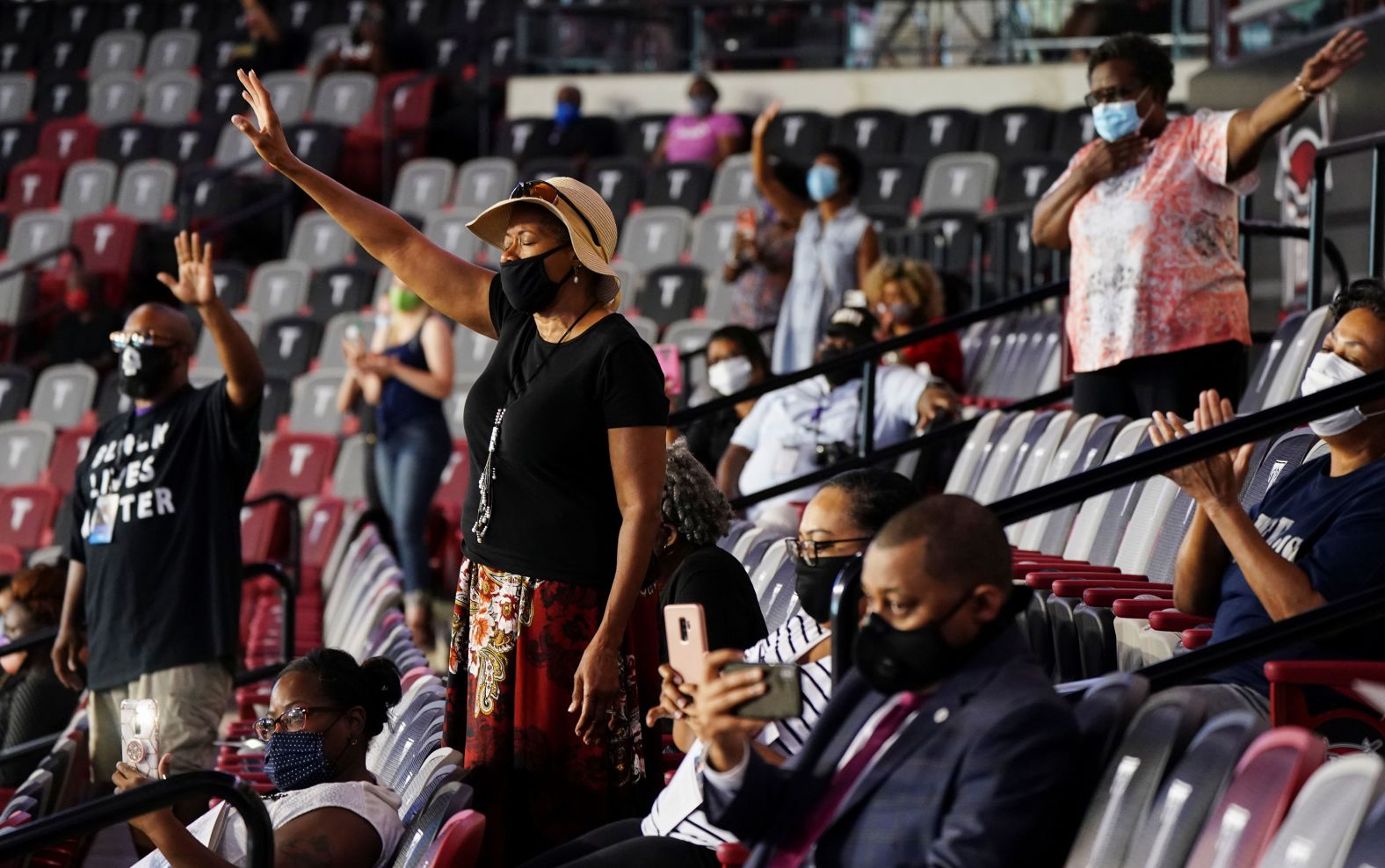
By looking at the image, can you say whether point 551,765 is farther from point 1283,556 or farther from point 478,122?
point 478,122

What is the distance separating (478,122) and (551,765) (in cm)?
1187

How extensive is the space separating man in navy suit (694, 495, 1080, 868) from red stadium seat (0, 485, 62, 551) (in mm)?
8621

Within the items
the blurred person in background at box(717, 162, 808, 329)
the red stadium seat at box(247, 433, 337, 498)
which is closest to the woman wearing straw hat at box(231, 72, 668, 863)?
the blurred person in background at box(717, 162, 808, 329)

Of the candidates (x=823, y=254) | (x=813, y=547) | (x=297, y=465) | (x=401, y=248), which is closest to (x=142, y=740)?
(x=401, y=248)

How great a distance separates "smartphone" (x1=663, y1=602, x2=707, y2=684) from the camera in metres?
2.55

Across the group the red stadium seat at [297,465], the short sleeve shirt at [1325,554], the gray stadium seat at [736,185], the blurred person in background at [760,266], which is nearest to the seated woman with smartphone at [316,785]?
the short sleeve shirt at [1325,554]

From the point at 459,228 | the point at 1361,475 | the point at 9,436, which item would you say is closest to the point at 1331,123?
→ the point at 1361,475

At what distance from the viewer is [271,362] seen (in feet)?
38.9

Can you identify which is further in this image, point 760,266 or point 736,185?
point 736,185

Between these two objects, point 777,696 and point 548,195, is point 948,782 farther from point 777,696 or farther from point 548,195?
point 548,195

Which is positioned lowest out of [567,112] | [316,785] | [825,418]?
[316,785]

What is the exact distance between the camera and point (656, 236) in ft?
39.0

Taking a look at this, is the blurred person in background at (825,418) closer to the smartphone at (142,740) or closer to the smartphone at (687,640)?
the smartphone at (142,740)

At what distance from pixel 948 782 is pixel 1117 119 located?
2.69m
